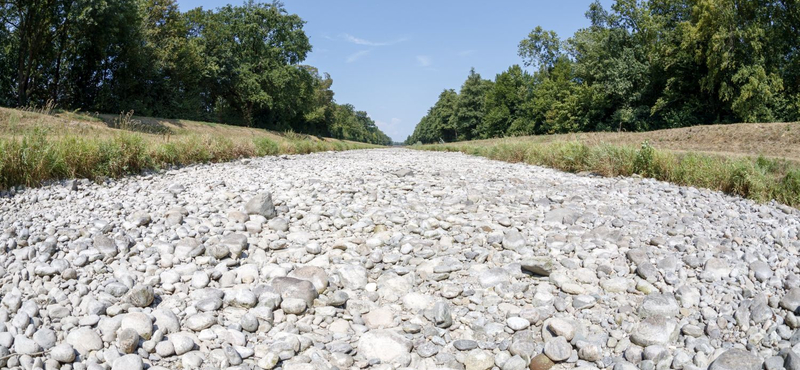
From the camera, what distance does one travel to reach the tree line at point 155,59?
21609mm

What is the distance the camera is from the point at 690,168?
7.04 meters

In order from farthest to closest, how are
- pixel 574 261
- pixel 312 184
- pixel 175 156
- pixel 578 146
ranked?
1. pixel 578 146
2. pixel 175 156
3. pixel 312 184
4. pixel 574 261

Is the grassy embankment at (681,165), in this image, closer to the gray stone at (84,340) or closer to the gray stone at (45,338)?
the gray stone at (84,340)

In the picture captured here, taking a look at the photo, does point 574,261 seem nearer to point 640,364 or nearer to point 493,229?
point 493,229

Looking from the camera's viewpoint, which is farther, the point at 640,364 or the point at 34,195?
the point at 34,195

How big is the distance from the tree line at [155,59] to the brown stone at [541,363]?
81.8 feet

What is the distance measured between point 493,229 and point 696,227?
2.01 meters

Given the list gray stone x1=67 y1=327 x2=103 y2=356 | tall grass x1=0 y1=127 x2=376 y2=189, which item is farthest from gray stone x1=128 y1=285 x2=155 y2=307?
tall grass x1=0 y1=127 x2=376 y2=189

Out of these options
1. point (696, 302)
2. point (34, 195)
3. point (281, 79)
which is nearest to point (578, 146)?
point (696, 302)

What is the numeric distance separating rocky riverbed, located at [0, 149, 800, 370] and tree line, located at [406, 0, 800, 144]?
28155 millimetres

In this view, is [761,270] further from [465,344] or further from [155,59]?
[155,59]

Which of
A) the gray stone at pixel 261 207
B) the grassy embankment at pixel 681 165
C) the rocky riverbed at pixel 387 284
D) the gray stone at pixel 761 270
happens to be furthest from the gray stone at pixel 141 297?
the grassy embankment at pixel 681 165

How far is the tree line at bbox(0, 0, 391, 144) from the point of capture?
21609mm

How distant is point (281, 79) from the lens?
36562 millimetres
